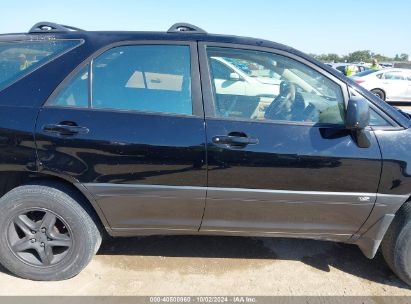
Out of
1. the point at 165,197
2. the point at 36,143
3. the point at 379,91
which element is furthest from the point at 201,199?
the point at 379,91

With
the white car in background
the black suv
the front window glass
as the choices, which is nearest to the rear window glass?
the black suv

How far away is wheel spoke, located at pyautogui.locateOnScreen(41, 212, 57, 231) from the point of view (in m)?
2.49

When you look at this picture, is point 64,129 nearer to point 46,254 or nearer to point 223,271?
point 46,254

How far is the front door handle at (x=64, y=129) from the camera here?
2.35m

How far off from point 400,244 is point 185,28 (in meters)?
2.22

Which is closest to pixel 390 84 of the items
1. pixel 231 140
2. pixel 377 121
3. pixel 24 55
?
pixel 377 121

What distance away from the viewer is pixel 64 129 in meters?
2.35

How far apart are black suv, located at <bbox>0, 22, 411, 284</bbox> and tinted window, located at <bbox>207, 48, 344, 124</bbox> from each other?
0.01 m

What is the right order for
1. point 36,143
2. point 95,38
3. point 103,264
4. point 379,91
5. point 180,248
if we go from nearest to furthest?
point 36,143
point 95,38
point 103,264
point 180,248
point 379,91

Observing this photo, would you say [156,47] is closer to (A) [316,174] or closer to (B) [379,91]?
(A) [316,174]

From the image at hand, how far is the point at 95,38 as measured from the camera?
253 cm

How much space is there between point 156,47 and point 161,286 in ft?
5.71

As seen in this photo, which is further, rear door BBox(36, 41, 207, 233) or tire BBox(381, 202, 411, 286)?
tire BBox(381, 202, 411, 286)

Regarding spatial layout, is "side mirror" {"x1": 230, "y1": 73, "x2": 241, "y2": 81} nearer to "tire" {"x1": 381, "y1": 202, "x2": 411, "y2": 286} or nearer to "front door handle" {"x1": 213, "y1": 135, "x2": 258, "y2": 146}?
"front door handle" {"x1": 213, "y1": 135, "x2": 258, "y2": 146}
